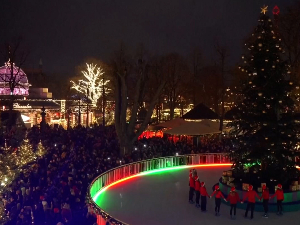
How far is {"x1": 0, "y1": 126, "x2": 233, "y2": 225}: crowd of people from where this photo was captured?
10391mm

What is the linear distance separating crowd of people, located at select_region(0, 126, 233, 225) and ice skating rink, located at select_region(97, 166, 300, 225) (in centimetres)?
132

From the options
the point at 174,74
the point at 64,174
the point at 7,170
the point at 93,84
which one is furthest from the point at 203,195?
the point at 93,84

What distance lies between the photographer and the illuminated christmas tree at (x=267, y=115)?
13.9m

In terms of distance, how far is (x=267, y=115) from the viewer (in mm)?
14273

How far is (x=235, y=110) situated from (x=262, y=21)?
393 centimetres

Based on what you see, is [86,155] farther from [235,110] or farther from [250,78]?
[250,78]

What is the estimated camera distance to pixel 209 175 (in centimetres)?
1875

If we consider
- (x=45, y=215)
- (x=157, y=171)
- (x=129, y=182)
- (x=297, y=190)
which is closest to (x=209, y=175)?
(x=157, y=171)

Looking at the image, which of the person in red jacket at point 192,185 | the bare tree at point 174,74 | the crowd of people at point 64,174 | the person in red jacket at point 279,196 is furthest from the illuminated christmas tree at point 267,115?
the bare tree at point 174,74

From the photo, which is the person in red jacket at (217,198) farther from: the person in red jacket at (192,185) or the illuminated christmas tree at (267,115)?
the illuminated christmas tree at (267,115)

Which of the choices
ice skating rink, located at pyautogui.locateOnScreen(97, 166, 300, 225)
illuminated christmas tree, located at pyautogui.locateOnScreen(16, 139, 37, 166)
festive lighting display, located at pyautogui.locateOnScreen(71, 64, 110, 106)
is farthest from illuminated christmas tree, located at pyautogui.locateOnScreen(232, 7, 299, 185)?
festive lighting display, located at pyautogui.locateOnScreen(71, 64, 110, 106)

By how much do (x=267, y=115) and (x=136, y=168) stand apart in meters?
7.69

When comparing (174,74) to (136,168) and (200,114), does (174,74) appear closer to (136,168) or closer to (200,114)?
(200,114)

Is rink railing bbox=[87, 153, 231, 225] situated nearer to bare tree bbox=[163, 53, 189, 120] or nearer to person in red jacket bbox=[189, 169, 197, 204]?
person in red jacket bbox=[189, 169, 197, 204]
